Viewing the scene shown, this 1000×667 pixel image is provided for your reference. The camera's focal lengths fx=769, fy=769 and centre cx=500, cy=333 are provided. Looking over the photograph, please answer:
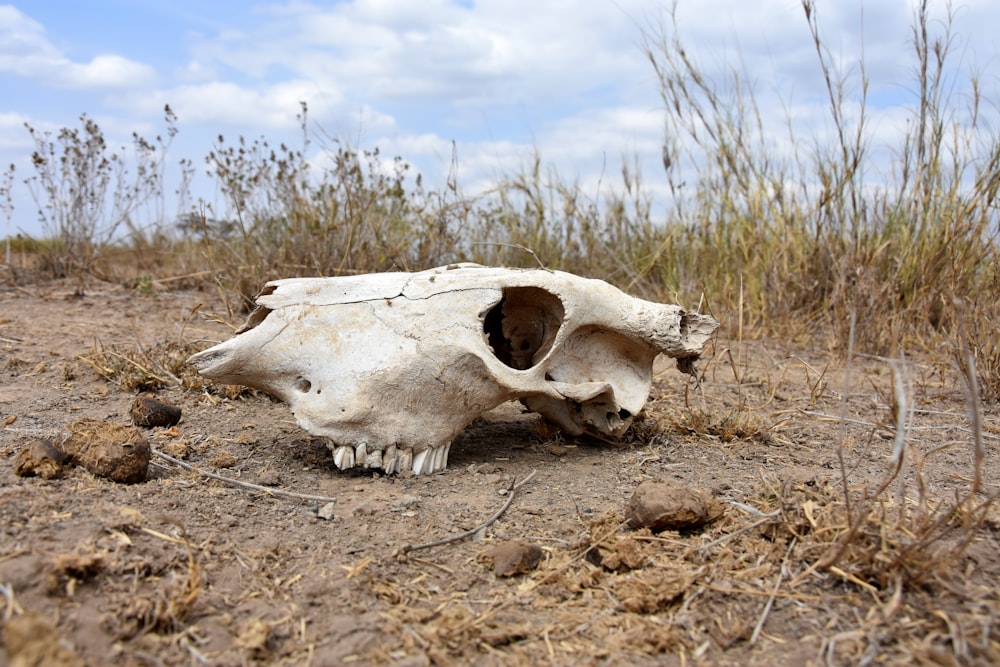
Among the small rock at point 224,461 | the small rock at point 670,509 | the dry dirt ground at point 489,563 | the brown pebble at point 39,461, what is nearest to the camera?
the dry dirt ground at point 489,563

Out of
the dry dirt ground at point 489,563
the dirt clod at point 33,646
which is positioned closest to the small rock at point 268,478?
the dry dirt ground at point 489,563

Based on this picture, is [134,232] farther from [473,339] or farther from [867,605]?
[867,605]

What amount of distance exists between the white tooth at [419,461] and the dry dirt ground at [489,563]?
45 mm

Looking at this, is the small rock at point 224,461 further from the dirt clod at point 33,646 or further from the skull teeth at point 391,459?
the dirt clod at point 33,646

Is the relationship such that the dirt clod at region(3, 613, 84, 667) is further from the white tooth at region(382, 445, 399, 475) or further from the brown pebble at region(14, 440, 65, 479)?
the white tooth at region(382, 445, 399, 475)

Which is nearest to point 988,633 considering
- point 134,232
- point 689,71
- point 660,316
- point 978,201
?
point 660,316

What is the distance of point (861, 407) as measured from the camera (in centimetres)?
402

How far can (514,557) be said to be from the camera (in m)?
2.10

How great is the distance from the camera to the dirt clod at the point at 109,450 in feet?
7.94

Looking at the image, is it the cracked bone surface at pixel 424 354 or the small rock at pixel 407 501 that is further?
the cracked bone surface at pixel 424 354

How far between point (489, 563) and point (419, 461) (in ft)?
2.31

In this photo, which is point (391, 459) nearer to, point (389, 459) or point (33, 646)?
point (389, 459)

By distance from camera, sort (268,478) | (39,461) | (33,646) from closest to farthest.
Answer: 1. (33,646)
2. (39,461)
3. (268,478)

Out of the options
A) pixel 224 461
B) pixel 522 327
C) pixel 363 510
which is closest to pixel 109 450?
pixel 224 461
